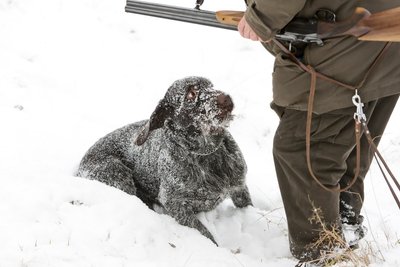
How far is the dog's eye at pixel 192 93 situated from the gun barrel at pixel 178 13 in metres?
0.65

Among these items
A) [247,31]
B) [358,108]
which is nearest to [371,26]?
[358,108]

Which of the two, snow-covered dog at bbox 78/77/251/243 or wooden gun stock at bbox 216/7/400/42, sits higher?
Result: wooden gun stock at bbox 216/7/400/42

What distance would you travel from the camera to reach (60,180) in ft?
13.9

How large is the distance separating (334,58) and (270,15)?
47 cm

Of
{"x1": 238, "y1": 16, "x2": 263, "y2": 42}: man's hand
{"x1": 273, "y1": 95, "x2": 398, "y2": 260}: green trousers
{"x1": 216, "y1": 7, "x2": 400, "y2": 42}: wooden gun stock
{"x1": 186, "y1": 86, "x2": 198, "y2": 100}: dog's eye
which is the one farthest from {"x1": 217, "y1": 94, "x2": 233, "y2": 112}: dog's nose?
{"x1": 216, "y1": 7, "x2": 400, "y2": 42}: wooden gun stock

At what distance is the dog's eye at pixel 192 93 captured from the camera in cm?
444

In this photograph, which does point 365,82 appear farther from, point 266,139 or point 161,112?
point 266,139

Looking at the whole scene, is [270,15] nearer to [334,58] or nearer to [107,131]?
[334,58]

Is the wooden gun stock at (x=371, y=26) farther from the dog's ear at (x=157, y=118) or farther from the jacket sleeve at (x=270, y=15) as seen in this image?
the dog's ear at (x=157, y=118)

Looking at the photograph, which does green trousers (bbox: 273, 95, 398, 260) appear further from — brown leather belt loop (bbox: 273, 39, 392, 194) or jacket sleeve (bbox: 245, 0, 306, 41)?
jacket sleeve (bbox: 245, 0, 306, 41)

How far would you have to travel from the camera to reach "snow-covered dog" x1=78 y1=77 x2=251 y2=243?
14.5 ft

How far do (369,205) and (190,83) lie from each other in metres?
2.02

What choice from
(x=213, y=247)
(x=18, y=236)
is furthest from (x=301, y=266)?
(x=18, y=236)

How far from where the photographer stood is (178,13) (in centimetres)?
406
